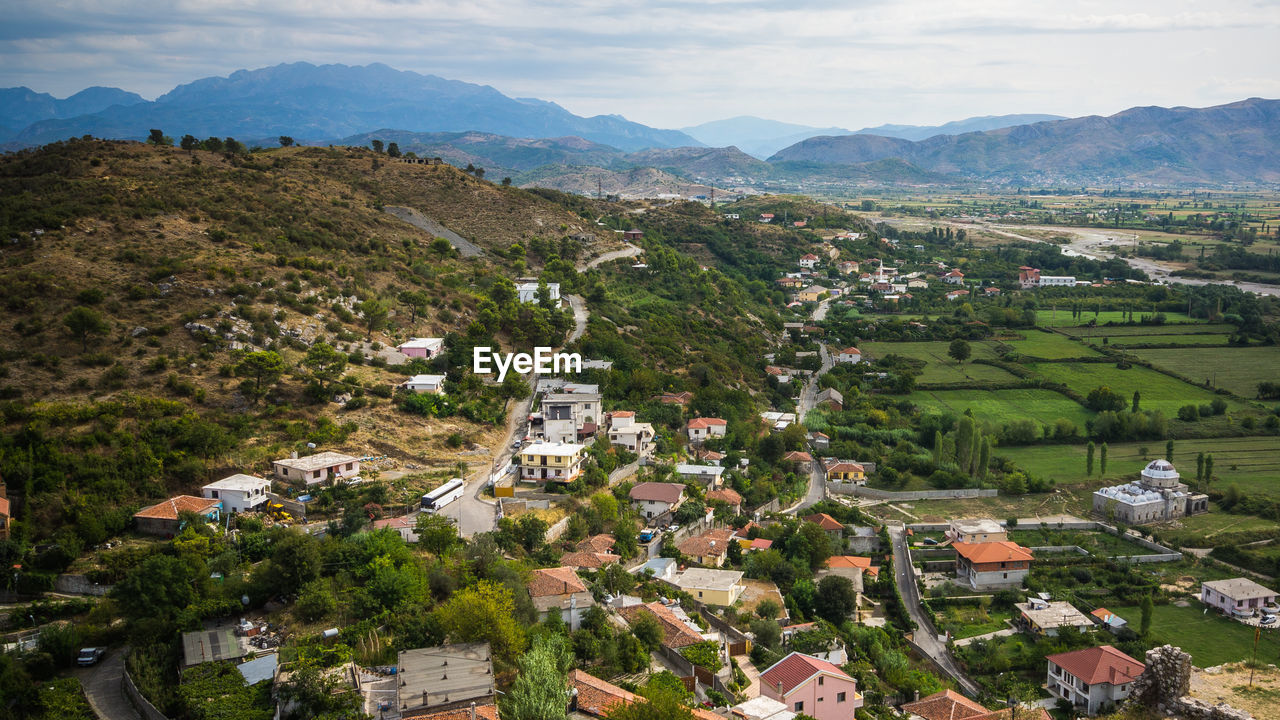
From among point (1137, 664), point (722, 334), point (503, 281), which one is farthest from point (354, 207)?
point (1137, 664)

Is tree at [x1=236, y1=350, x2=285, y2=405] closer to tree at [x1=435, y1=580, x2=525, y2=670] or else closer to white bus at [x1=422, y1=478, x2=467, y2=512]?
white bus at [x1=422, y1=478, x2=467, y2=512]

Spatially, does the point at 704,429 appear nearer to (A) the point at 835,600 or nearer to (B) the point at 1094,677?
(A) the point at 835,600

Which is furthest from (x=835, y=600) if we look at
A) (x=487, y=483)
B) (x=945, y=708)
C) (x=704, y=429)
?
(x=704, y=429)

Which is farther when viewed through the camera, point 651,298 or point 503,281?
point 651,298

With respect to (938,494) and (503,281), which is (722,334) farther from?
(938,494)

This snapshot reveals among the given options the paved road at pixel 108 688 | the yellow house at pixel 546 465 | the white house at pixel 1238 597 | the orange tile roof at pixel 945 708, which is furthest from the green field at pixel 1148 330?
the paved road at pixel 108 688

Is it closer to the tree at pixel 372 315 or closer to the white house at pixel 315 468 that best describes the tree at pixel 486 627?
the white house at pixel 315 468
